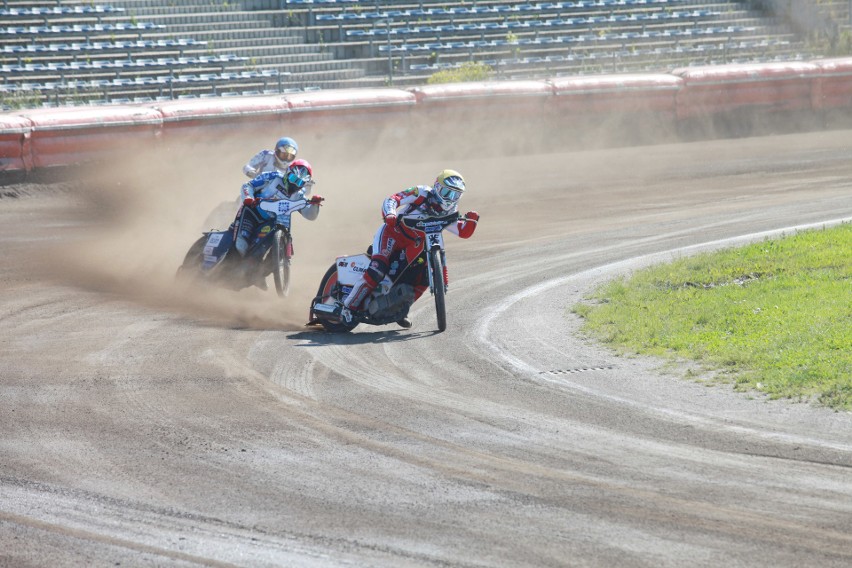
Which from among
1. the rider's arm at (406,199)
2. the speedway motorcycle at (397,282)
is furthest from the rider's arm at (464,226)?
the rider's arm at (406,199)

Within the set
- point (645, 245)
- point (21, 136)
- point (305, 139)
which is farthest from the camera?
point (305, 139)

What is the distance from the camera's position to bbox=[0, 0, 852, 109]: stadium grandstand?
27.7 m

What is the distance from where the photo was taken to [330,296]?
12.1m

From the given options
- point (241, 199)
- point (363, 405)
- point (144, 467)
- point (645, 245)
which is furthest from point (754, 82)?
point (144, 467)

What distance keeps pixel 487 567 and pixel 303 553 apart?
0.96m

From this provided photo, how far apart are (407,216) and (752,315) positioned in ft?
12.0

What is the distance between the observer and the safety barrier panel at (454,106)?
2138 centimetres

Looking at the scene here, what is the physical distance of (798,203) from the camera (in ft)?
63.8

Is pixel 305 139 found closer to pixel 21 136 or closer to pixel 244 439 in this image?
pixel 21 136

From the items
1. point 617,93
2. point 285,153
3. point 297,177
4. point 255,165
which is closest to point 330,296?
point 297,177

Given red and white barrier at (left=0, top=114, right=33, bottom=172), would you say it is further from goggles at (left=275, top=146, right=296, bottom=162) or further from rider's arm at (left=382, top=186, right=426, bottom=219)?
rider's arm at (left=382, top=186, right=426, bottom=219)

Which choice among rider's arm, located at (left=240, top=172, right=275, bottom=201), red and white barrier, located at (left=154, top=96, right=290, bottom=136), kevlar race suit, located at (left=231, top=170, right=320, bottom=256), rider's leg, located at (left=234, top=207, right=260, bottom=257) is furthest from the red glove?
red and white barrier, located at (left=154, top=96, right=290, bottom=136)

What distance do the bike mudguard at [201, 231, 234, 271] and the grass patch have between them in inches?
185

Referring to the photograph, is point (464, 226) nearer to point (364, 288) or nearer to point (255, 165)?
point (364, 288)
